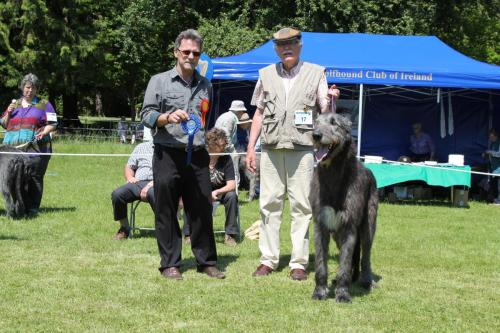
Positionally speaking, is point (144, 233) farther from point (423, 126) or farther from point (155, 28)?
point (155, 28)

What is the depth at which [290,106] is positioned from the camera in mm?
5062

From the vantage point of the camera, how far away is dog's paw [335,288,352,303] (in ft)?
14.9

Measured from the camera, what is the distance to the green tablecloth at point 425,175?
1073 centimetres

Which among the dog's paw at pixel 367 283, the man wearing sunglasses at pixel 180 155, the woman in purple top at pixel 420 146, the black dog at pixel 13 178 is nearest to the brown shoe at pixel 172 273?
the man wearing sunglasses at pixel 180 155

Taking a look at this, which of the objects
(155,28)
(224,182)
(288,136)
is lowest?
(224,182)

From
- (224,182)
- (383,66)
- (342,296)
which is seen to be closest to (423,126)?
(383,66)

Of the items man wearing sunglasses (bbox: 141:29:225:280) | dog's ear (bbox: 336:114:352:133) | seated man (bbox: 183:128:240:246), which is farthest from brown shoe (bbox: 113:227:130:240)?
dog's ear (bbox: 336:114:352:133)

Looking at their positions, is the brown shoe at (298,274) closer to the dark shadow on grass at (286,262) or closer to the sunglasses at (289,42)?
the dark shadow on grass at (286,262)

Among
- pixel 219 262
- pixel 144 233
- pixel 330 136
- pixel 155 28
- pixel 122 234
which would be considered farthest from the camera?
pixel 155 28

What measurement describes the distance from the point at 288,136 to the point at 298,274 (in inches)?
42.6

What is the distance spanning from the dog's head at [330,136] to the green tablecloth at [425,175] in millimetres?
6414

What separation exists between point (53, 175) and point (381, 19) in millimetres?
12490

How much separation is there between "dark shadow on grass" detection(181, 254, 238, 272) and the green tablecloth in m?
5.10

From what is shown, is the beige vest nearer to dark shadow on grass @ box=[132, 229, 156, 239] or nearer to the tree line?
dark shadow on grass @ box=[132, 229, 156, 239]
